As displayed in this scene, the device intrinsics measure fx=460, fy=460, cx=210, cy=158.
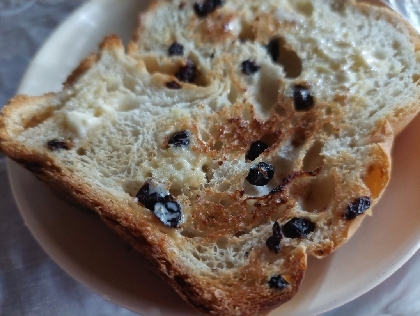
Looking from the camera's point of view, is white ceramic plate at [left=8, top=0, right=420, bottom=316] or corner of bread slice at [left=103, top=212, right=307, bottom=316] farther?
white ceramic plate at [left=8, top=0, right=420, bottom=316]

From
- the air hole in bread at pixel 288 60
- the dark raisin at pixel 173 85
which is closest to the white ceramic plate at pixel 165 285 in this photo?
the air hole in bread at pixel 288 60

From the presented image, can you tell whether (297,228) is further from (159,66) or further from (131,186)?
(159,66)

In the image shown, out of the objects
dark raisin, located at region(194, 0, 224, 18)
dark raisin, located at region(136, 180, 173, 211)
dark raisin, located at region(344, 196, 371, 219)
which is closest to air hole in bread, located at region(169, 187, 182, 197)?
dark raisin, located at region(136, 180, 173, 211)

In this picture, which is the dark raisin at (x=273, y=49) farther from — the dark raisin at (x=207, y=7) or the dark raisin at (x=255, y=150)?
the dark raisin at (x=255, y=150)

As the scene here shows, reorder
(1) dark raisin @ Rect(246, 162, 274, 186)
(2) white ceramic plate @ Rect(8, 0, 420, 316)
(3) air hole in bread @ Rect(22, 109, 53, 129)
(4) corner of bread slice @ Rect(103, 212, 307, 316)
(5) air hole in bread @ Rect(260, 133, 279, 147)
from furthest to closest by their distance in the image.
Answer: (3) air hole in bread @ Rect(22, 109, 53, 129), (5) air hole in bread @ Rect(260, 133, 279, 147), (1) dark raisin @ Rect(246, 162, 274, 186), (2) white ceramic plate @ Rect(8, 0, 420, 316), (4) corner of bread slice @ Rect(103, 212, 307, 316)

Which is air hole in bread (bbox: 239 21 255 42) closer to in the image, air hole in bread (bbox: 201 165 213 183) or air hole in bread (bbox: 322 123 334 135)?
air hole in bread (bbox: 322 123 334 135)

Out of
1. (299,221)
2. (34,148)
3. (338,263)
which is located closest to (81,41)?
(34,148)
